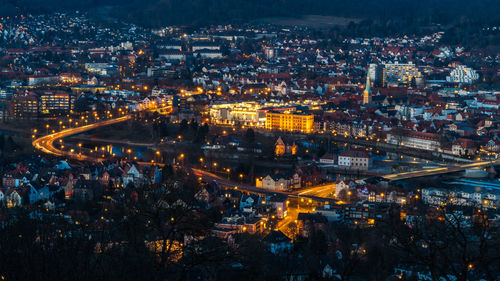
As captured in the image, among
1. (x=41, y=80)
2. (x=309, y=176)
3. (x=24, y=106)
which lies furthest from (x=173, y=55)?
(x=309, y=176)

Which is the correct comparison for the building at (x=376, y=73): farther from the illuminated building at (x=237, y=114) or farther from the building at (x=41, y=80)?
the building at (x=41, y=80)

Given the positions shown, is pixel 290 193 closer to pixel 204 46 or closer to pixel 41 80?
pixel 41 80

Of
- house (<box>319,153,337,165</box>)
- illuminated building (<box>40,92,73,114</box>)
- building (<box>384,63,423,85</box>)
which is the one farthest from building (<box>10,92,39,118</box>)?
building (<box>384,63,423,85</box>)

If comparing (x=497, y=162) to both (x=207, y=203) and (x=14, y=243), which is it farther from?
(x=14, y=243)

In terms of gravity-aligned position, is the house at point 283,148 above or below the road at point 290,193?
below

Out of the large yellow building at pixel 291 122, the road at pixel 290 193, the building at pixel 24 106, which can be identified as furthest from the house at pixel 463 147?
the building at pixel 24 106

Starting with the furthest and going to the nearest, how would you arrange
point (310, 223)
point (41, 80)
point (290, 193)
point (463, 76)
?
point (463, 76) < point (41, 80) < point (290, 193) < point (310, 223)

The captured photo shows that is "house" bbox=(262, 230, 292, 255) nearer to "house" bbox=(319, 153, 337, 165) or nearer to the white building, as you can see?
the white building

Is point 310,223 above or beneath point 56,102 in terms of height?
above
